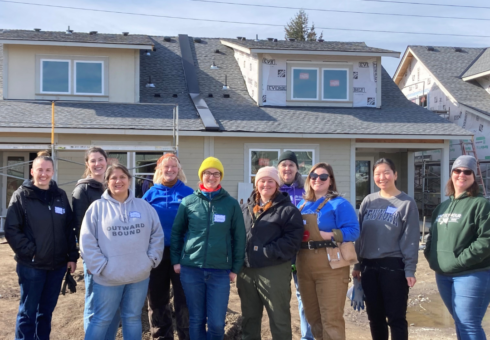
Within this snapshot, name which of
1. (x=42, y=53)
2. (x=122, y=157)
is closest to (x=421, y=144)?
(x=122, y=157)

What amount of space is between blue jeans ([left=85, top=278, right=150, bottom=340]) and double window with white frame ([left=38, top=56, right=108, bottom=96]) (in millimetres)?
9841

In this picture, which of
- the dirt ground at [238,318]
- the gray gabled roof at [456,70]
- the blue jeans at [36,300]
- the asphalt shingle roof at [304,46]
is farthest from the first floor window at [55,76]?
the gray gabled roof at [456,70]

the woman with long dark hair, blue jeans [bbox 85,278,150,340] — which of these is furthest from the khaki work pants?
the woman with long dark hair

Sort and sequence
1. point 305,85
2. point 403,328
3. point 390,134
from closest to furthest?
point 403,328 → point 390,134 → point 305,85

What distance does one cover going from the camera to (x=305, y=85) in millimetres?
13641

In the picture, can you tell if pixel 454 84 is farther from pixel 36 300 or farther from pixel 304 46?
pixel 36 300

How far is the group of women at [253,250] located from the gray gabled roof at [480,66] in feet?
49.1

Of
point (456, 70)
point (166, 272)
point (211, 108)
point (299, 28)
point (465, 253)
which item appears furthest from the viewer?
point (299, 28)

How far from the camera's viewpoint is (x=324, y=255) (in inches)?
150

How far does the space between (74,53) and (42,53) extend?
2.64ft

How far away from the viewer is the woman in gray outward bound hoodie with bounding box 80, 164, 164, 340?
11.7 feet

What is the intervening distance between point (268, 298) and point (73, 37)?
1096 cm

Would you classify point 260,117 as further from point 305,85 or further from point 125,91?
point 125,91

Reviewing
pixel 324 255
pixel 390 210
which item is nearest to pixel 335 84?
pixel 390 210
